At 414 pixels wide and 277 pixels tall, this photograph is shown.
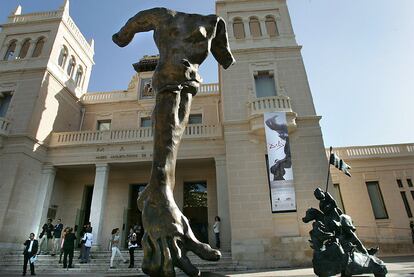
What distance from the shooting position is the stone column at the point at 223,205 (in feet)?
44.0

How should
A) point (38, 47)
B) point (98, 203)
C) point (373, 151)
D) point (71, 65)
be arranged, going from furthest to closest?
point (71, 65), point (38, 47), point (373, 151), point (98, 203)

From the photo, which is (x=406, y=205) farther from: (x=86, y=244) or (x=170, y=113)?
(x=170, y=113)

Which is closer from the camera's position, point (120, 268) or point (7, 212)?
point (120, 268)

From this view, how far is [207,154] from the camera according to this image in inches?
619

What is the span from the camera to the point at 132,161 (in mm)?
16109

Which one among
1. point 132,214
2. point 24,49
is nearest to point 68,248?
point 132,214

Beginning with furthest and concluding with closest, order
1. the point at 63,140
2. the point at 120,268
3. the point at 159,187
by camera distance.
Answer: the point at 63,140 → the point at 120,268 → the point at 159,187

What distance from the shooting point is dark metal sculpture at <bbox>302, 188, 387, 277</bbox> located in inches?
198

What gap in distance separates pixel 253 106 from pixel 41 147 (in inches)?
510

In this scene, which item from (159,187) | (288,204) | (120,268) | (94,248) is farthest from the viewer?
(94,248)

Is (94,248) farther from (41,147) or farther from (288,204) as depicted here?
(288,204)

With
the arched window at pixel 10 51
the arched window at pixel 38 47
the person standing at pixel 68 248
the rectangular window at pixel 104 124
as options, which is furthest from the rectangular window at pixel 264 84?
the arched window at pixel 10 51

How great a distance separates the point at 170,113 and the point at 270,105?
39.7 feet

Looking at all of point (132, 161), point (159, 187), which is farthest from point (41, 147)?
point (159, 187)
